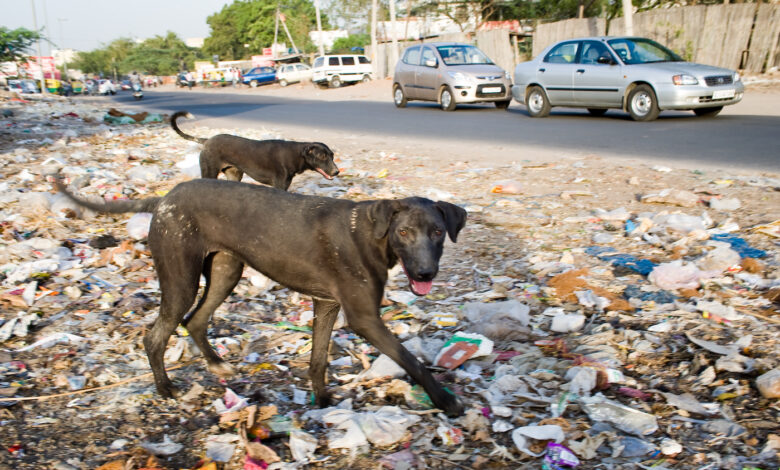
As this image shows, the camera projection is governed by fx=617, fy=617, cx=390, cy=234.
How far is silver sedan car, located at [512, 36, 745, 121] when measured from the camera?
12.3 metres

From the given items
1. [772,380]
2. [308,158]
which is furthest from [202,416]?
[308,158]

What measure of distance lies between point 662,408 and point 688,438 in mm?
249

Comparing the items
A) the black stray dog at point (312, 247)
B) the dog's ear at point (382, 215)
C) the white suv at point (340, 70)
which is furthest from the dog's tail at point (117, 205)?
the white suv at point (340, 70)

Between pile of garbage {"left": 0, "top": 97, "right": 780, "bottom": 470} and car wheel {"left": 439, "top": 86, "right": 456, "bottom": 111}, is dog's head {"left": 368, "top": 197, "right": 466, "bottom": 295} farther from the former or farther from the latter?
car wheel {"left": 439, "top": 86, "right": 456, "bottom": 111}

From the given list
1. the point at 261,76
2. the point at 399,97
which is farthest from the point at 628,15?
the point at 261,76

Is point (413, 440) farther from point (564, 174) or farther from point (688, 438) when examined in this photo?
point (564, 174)

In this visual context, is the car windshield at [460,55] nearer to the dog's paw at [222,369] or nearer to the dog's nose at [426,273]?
the dog's paw at [222,369]

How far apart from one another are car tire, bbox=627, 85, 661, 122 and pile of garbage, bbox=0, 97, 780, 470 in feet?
19.0

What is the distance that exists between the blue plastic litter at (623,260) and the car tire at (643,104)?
818cm

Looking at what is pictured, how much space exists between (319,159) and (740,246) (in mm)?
4339

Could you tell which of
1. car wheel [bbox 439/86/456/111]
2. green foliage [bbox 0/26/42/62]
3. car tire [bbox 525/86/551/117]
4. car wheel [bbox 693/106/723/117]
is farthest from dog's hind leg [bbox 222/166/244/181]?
green foliage [bbox 0/26/42/62]

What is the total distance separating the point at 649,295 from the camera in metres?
4.58

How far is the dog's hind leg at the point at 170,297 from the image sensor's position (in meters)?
3.34

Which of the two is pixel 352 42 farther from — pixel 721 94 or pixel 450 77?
pixel 721 94
